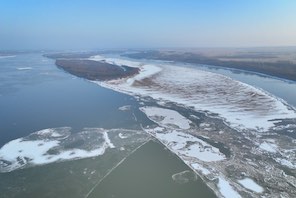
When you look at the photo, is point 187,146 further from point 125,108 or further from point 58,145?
point 125,108

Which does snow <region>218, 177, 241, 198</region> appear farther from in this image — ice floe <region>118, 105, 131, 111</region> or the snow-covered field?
ice floe <region>118, 105, 131, 111</region>

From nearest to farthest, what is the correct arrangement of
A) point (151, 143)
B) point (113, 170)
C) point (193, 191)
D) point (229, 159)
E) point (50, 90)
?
point (193, 191) < point (113, 170) < point (229, 159) < point (151, 143) < point (50, 90)

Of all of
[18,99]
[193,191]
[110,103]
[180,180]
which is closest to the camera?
[193,191]

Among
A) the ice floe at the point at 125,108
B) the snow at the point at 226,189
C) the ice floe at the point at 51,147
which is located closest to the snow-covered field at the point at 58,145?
the ice floe at the point at 51,147

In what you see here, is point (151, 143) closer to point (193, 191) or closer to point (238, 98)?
point (193, 191)

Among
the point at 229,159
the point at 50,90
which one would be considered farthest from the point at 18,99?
the point at 229,159

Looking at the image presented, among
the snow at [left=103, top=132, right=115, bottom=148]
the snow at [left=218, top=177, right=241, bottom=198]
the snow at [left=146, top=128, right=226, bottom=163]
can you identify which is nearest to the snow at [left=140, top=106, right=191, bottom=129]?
the snow at [left=146, top=128, right=226, bottom=163]

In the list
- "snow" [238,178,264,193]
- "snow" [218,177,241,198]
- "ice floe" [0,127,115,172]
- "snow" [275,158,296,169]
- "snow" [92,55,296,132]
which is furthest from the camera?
"snow" [92,55,296,132]
